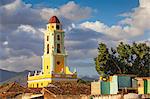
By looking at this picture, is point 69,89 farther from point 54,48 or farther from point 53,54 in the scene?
point 54,48

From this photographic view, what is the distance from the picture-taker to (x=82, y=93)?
45719mm

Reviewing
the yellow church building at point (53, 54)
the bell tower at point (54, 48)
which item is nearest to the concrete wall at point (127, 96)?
the yellow church building at point (53, 54)

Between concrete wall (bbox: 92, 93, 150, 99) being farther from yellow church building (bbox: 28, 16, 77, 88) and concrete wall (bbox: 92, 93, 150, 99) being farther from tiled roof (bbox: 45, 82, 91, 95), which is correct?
yellow church building (bbox: 28, 16, 77, 88)

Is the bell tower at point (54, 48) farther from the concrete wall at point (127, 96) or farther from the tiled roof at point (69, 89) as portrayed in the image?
the concrete wall at point (127, 96)

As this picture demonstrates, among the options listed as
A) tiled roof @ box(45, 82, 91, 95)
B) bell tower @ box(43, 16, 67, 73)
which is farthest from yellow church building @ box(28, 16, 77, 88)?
tiled roof @ box(45, 82, 91, 95)

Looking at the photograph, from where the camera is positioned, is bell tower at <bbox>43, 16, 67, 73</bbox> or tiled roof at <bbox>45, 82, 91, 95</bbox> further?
bell tower at <bbox>43, 16, 67, 73</bbox>

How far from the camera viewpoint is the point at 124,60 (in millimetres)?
52750

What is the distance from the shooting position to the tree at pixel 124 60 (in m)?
51.9

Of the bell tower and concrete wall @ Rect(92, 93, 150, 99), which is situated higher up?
the bell tower

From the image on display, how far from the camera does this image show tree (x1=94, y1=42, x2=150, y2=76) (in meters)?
51.9

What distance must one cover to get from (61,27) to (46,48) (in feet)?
10.9

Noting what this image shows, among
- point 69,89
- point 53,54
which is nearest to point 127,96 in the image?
point 69,89

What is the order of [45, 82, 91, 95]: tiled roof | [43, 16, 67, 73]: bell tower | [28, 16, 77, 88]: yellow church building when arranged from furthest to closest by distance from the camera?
1. [43, 16, 67, 73]: bell tower
2. [28, 16, 77, 88]: yellow church building
3. [45, 82, 91, 95]: tiled roof

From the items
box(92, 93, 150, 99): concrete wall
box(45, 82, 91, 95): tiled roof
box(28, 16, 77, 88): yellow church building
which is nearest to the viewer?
box(92, 93, 150, 99): concrete wall
